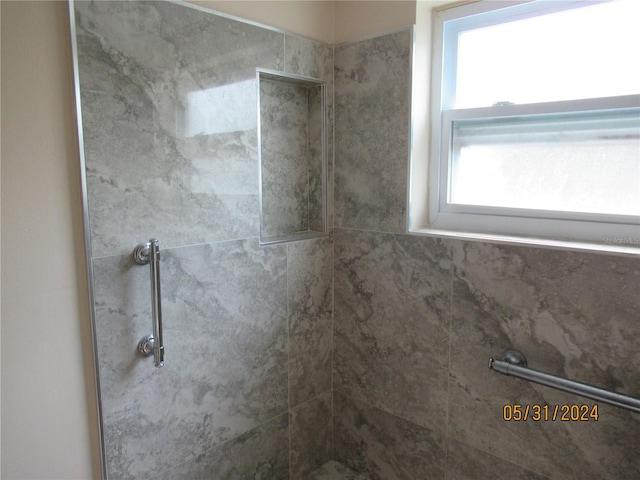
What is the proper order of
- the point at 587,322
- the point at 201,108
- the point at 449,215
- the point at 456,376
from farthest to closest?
1. the point at 449,215
2. the point at 456,376
3. the point at 201,108
4. the point at 587,322

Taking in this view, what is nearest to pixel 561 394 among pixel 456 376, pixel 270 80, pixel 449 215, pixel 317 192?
pixel 456 376

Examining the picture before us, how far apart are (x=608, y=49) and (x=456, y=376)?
3.52ft

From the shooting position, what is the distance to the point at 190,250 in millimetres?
1316

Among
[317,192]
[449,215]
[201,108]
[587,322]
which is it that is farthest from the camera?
[317,192]

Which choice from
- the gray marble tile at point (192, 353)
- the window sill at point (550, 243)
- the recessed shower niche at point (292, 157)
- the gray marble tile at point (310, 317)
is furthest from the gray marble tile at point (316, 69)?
the window sill at point (550, 243)

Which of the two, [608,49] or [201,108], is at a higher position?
[608,49]

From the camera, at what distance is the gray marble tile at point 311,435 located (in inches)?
67.9

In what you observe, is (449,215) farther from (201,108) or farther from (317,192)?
(201,108)

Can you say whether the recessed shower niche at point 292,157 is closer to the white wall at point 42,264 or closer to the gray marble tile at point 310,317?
the gray marble tile at point 310,317

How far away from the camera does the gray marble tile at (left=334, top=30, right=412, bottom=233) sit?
4.99ft

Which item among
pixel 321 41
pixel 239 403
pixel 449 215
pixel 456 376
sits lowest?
pixel 239 403

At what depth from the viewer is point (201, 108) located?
130 centimetres

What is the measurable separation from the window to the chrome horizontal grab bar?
39 cm
